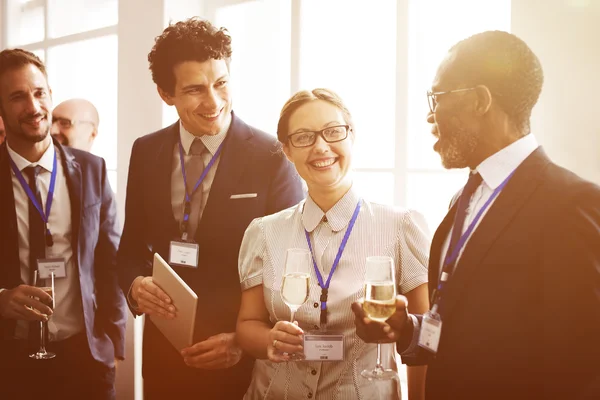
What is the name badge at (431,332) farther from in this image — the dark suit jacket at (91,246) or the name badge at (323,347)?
the dark suit jacket at (91,246)

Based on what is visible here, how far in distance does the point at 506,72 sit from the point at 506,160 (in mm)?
252

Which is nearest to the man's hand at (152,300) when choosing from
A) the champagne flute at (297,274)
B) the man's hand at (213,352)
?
the man's hand at (213,352)

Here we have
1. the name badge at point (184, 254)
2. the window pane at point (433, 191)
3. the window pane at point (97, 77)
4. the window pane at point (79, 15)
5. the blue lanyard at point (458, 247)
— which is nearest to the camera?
the blue lanyard at point (458, 247)

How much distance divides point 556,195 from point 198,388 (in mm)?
1696

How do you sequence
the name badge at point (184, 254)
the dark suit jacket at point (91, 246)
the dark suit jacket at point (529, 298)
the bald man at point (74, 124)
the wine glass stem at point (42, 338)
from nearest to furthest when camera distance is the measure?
the dark suit jacket at point (529, 298), the name badge at point (184, 254), the wine glass stem at point (42, 338), the dark suit jacket at point (91, 246), the bald man at point (74, 124)

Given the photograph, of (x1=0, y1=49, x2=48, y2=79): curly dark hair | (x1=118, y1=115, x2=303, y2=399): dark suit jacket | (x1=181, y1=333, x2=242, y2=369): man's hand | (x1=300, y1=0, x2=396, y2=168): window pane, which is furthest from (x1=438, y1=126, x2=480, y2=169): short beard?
(x1=0, y1=49, x2=48, y2=79): curly dark hair

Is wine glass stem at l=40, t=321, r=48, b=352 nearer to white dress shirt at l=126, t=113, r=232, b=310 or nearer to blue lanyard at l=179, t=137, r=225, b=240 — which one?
white dress shirt at l=126, t=113, r=232, b=310

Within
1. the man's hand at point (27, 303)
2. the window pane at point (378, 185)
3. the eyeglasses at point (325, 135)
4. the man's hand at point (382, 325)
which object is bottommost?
the man's hand at point (27, 303)

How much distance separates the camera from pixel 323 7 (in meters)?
3.86

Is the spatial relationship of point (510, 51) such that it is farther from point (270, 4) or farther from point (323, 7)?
point (270, 4)

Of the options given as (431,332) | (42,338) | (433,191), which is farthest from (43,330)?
(433,191)

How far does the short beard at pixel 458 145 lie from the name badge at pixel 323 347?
0.67 m

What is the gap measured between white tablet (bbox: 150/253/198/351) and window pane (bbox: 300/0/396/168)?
1.97m

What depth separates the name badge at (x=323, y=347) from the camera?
66.6 inches
